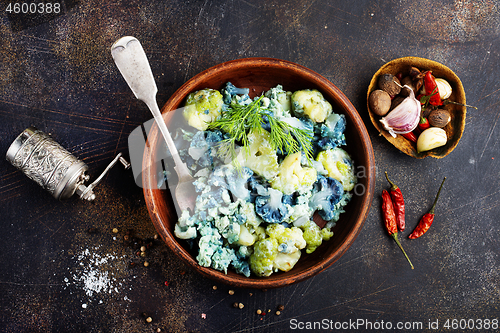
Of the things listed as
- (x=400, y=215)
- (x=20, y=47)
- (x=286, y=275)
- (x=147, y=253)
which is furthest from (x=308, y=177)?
(x=20, y=47)

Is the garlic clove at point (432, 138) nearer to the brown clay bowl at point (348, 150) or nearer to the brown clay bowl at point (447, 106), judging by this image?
the brown clay bowl at point (447, 106)

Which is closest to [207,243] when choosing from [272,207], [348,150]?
[272,207]

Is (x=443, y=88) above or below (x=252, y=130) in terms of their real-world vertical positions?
below

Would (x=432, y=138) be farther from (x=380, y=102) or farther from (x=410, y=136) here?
(x=380, y=102)

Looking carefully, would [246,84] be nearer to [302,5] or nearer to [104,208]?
[302,5]

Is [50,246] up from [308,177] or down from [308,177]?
down

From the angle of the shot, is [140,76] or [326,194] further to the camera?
[326,194]

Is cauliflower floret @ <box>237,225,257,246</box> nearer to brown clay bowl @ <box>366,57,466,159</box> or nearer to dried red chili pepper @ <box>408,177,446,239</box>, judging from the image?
brown clay bowl @ <box>366,57,466,159</box>
